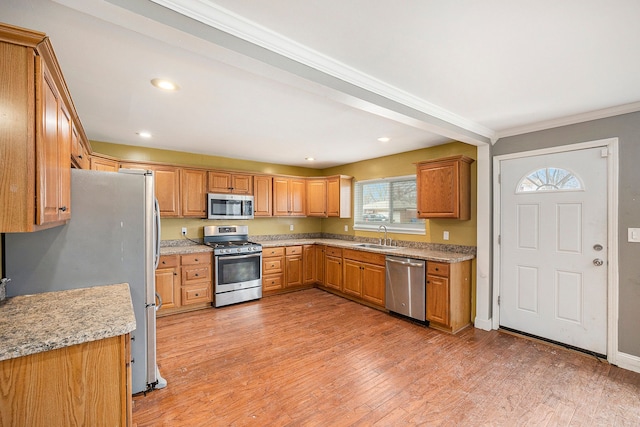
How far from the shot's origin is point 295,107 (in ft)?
9.03

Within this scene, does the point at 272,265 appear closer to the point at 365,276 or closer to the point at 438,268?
the point at 365,276

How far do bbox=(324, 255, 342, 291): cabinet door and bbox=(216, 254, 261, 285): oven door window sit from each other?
1211 mm

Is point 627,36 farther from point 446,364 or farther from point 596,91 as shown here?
point 446,364

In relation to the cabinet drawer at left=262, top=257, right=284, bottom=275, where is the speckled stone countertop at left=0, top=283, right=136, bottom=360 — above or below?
above

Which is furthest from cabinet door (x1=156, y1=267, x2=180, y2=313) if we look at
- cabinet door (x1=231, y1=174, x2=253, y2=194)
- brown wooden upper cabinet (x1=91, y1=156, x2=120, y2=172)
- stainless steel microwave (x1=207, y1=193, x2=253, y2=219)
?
cabinet door (x1=231, y1=174, x2=253, y2=194)

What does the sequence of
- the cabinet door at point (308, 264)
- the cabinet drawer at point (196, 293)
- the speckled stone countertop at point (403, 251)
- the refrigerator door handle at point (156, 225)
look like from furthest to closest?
the cabinet door at point (308, 264) → the cabinet drawer at point (196, 293) → the speckled stone countertop at point (403, 251) → the refrigerator door handle at point (156, 225)

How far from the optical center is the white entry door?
2.86 metres

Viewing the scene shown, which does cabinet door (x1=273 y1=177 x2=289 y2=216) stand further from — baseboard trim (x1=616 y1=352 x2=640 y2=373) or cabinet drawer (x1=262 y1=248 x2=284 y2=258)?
baseboard trim (x1=616 y1=352 x2=640 y2=373)

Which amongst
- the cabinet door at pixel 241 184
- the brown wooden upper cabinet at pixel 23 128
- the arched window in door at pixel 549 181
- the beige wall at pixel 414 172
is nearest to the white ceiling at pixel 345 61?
the brown wooden upper cabinet at pixel 23 128

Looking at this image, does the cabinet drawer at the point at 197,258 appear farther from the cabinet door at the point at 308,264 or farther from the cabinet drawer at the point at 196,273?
the cabinet door at the point at 308,264

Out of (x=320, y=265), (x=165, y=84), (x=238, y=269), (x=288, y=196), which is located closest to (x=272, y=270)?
(x=238, y=269)

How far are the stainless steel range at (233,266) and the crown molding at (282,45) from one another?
3.20 m

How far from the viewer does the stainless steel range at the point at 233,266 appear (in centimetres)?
433

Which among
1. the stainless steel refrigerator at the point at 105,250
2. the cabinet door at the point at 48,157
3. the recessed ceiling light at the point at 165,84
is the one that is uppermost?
the recessed ceiling light at the point at 165,84
